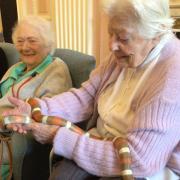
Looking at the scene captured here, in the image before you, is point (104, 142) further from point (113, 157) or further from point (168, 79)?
point (168, 79)

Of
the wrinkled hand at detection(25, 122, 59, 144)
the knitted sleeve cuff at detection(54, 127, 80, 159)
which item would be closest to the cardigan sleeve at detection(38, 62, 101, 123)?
the wrinkled hand at detection(25, 122, 59, 144)

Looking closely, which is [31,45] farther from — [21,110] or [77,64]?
[21,110]

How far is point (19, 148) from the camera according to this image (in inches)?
58.1

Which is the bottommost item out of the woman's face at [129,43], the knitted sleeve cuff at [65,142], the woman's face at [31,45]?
the knitted sleeve cuff at [65,142]

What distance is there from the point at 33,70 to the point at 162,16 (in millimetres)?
895

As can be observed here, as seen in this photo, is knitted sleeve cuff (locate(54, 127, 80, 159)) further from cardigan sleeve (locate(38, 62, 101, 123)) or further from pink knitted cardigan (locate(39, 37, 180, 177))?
cardigan sleeve (locate(38, 62, 101, 123))

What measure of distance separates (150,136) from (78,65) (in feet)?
2.68

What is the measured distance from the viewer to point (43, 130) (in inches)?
48.6

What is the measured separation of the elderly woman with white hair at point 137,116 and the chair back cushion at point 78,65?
44 centimetres

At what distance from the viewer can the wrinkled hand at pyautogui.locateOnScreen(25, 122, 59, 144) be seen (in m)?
1.22

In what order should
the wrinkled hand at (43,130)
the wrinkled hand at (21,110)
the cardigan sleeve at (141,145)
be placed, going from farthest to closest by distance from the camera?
the wrinkled hand at (21,110) → the wrinkled hand at (43,130) → the cardigan sleeve at (141,145)

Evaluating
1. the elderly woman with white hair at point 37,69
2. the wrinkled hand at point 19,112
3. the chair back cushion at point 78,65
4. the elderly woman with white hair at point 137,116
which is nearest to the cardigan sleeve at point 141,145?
the elderly woman with white hair at point 137,116

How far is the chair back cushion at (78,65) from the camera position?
174cm

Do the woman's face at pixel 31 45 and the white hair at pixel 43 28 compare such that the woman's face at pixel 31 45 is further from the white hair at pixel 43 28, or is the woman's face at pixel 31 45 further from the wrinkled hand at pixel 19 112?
the wrinkled hand at pixel 19 112
